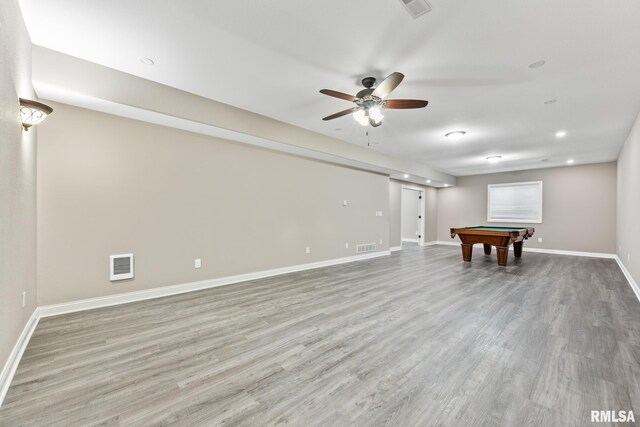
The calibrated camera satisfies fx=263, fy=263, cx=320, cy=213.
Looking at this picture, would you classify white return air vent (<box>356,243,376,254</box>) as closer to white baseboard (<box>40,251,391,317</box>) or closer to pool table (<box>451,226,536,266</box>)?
white baseboard (<box>40,251,391,317</box>)

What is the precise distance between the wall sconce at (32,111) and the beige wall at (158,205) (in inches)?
37.1

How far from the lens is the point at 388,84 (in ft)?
8.57

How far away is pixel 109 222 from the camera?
3.36m

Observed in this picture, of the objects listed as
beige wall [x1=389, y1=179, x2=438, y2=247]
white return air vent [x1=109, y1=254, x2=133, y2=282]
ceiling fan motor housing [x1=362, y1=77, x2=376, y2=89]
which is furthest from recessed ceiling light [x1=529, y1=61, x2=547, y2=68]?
beige wall [x1=389, y1=179, x2=438, y2=247]

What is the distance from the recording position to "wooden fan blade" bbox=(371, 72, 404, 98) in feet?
8.01

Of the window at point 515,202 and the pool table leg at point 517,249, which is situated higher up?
the window at point 515,202

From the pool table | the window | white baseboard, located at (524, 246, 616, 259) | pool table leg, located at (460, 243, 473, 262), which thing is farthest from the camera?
the window

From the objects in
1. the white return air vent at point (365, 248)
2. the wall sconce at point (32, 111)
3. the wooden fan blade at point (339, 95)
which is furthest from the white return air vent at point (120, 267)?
the white return air vent at point (365, 248)

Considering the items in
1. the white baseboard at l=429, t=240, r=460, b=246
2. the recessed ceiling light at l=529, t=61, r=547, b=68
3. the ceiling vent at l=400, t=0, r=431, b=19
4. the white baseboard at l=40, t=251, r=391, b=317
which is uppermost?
the recessed ceiling light at l=529, t=61, r=547, b=68

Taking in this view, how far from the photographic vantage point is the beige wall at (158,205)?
121 inches

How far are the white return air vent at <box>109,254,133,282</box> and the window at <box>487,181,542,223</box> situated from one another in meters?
10.2

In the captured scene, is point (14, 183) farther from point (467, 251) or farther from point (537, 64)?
A: point (467, 251)

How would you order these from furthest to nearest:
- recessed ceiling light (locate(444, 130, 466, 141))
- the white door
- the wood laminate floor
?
the white door, recessed ceiling light (locate(444, 130, 466, 141)), the wood laminate floor

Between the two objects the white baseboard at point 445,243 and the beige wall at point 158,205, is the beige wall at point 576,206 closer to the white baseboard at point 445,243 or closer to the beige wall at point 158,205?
the white baseboard at point 445,243
